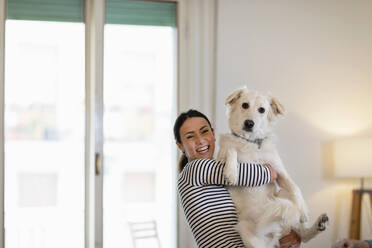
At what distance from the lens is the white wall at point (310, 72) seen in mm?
3195

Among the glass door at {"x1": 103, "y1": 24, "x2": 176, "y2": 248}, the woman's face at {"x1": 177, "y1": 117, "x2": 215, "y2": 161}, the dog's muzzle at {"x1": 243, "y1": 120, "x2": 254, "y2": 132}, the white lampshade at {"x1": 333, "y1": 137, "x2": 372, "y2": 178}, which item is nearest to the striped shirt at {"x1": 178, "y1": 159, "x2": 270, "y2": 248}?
the woman's face at {"x1": 177, "y1": 117, "x2": 215, "y2": 161}

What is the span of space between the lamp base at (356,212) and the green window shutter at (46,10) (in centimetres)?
225

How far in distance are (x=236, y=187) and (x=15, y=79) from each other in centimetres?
191

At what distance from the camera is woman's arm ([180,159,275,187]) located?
1.71m

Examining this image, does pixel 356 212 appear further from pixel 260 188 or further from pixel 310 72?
pixel 260 188

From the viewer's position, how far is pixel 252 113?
1949 millimetres

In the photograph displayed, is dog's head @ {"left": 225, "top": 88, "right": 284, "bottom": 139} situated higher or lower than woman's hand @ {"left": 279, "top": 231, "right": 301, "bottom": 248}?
higher

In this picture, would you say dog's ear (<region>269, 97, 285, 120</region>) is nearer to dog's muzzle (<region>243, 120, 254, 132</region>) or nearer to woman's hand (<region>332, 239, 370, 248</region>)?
dog's muzzle (<region>243, 120, 254, 132</region>)

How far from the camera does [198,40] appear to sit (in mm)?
3158

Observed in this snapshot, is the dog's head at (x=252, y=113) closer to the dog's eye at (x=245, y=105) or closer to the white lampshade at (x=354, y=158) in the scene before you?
the dog's eye at (x=245, y=105)

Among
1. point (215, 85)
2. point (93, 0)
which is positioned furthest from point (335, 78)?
point (93, 0)

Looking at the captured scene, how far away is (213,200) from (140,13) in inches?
69.9

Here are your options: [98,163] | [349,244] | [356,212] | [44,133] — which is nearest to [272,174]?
[349,244]

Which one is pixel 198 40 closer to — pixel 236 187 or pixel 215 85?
pixel 215 85
